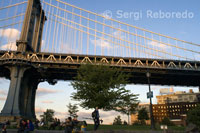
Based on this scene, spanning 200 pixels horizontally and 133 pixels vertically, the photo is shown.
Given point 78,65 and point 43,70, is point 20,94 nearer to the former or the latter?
point 43,70

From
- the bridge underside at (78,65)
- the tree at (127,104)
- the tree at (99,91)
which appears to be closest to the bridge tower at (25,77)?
the bridge underside at (78,65)

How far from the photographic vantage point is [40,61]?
146ft

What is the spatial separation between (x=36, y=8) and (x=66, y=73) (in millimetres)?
20808

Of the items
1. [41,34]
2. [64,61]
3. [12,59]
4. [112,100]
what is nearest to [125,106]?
[112,100]

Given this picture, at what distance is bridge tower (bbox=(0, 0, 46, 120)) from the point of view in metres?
37.7

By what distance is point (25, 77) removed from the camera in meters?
45.0

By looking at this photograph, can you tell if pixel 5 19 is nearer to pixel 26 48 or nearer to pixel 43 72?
pixel 26 48

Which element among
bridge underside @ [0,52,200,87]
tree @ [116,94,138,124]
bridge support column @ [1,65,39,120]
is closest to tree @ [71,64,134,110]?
tree @ [116,94,138,124]

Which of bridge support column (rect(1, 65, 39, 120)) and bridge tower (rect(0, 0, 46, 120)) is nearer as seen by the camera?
bridge support column (rect(1, 65, 39, 120))

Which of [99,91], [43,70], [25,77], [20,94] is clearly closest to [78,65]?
[43,70]

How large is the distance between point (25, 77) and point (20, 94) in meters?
5.73

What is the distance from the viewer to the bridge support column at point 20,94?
37062mm

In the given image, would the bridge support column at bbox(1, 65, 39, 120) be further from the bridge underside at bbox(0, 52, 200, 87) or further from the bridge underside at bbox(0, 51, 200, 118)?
the bridge underside at bbox(0, 52, 200, 87)

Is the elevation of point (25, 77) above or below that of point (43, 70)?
below
